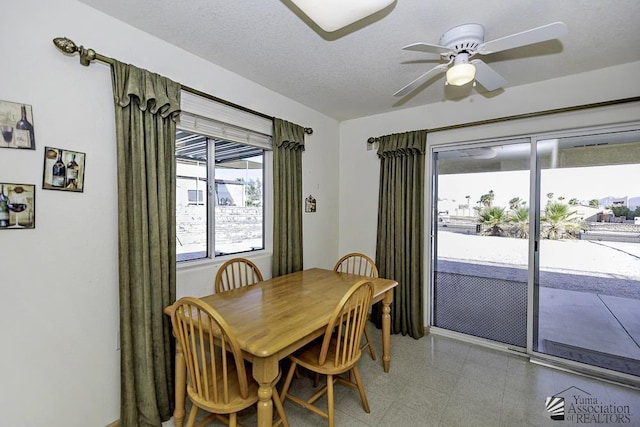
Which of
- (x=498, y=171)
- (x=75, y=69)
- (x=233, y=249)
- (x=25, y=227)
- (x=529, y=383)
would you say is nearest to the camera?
(x=25, y=227)

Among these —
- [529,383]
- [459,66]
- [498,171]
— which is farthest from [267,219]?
[529,383]

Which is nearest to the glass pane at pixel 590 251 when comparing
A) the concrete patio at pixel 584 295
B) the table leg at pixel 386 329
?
the concrete patio at pixel 584 295

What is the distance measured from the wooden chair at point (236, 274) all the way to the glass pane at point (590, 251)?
8.96ft

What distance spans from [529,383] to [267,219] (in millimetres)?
2700

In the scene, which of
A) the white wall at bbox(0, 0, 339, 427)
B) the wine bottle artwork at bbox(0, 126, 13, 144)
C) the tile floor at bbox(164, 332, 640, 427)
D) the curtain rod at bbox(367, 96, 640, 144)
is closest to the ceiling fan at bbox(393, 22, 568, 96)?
the curtain rod at bbox(367, 96, 640, 144)

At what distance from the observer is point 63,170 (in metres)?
1.55

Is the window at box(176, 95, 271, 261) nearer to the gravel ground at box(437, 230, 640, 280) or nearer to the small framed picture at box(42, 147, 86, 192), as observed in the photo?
the small framed picture at box(42, 147, 86, 192)

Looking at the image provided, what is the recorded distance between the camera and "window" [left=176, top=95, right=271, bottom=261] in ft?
7.51

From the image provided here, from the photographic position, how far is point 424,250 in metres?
3.20

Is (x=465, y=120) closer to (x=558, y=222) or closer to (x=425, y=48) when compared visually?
(x=558, y=222)

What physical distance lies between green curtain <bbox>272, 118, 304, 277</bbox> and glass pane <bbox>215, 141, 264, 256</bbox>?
25 centimetres

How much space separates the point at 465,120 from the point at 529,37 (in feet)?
4.93

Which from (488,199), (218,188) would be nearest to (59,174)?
(218,188)

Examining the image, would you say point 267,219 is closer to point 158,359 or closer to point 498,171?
point 158,359
